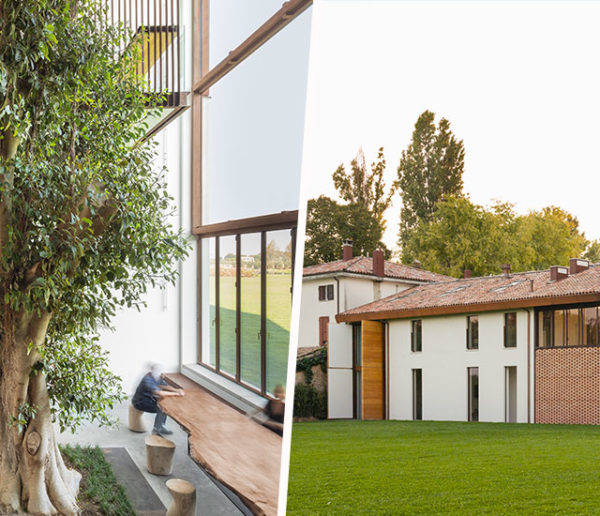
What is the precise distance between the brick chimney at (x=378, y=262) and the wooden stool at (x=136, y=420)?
884 cm

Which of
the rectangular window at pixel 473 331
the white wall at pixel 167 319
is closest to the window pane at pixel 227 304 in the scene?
the white wall at pixel 167 319

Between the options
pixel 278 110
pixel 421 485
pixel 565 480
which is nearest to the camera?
pixel 278 110

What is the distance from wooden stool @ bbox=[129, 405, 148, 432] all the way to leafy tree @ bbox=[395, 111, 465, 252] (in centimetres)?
948

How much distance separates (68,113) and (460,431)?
1089 centimetres

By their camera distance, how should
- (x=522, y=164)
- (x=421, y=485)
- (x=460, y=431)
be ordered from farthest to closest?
(x=522, y=164), (x=460, y=431), (x=421, y=485)

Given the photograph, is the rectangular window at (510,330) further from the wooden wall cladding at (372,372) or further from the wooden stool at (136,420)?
the wooden stool at (136,420)

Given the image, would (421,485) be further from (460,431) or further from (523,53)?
(523,53)

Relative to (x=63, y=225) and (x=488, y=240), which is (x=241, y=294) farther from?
(x=488, y=240)

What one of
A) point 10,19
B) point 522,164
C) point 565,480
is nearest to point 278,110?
point 10,19

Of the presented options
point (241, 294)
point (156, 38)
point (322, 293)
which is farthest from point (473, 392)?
point (156, 38)

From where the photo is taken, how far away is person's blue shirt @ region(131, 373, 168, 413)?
11.0ft

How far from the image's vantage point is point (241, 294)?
338cm

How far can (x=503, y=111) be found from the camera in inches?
631

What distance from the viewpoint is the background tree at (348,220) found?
11.6m
